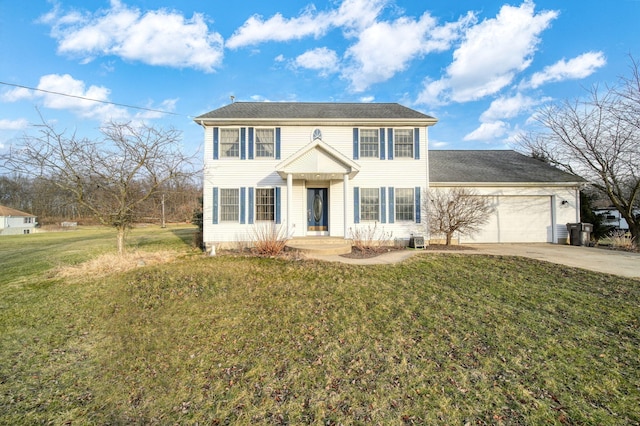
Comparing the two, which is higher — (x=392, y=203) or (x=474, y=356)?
(x=392, y=203)

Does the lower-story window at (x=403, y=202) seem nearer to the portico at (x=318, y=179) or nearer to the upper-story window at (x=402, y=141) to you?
the upper-story window at (x=402, y=141)

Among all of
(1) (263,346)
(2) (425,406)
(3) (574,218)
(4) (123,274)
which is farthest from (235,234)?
(3) (574,218)

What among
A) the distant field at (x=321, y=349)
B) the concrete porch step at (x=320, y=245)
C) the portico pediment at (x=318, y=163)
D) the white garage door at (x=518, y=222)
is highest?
the portico pediment at (x=318, y=163)

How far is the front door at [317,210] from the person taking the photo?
12805 millimetres

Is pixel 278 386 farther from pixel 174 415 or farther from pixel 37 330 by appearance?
pixel 37 330

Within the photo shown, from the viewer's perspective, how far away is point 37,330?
4816mm

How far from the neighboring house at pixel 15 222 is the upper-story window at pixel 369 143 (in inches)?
1891

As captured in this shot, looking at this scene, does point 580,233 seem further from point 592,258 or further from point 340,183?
point 340,183

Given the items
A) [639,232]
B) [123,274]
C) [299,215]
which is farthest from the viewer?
[299,215]

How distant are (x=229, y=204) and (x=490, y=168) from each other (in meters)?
13.0

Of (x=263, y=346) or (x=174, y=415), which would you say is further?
(x=263, y=346)

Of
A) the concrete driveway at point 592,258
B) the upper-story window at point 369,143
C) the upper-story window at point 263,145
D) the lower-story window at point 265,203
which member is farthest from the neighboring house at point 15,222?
the concrete driveway at point 592,258

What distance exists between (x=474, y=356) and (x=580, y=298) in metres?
3.91

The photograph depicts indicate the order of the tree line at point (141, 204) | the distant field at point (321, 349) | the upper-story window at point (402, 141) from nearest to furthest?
the distant field at point (321, 349) → the tree line at point (141, 204) → the upper-story window at point (402, 141)
